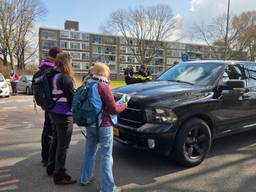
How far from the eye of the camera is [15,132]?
7121mm

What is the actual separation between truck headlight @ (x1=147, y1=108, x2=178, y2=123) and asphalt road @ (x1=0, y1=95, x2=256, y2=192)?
84 cm

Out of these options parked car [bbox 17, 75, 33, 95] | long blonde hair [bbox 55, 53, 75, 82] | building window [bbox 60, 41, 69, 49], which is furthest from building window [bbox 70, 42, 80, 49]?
long blonde hair [bbox 55, 53, 75, 82]

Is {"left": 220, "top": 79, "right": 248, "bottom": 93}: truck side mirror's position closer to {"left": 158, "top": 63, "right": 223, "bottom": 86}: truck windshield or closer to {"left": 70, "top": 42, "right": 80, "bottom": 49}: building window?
{"left": 158, "top": 63, "right": 223, "bottom": 86}: truck windshield

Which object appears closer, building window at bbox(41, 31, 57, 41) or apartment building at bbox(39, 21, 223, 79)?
building window at bbox(41, 31, 57, 41)

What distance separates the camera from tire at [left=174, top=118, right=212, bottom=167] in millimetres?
4418

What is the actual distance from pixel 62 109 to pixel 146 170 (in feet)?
5.61

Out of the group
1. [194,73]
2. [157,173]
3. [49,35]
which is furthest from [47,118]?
[49,35]

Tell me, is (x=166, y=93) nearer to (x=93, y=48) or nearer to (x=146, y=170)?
(x=146, y=170)

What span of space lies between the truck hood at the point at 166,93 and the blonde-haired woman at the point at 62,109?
1167 mm

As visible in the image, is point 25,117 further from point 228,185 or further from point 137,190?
point 228,185

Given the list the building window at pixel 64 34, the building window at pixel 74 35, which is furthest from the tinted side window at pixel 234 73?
the building window at pixel 74 35

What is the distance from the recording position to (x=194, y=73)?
5.56 metres

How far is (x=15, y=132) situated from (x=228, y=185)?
531 centimetres

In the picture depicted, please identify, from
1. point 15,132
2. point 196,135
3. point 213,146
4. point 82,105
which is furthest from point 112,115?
point 15,132
